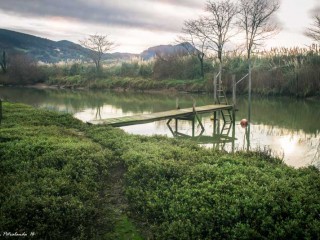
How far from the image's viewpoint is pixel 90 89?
44.9 m

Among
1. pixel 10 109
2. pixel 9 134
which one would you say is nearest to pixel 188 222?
pixel 9 134

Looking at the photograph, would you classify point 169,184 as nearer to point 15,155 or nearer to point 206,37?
point 15,155

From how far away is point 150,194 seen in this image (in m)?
6.46

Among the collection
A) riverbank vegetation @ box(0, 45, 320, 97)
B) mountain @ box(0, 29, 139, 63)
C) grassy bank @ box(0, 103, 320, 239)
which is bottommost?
grassy bank @ box(0, 103, 320, 239)

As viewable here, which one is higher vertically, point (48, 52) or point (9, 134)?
point (48, 52)

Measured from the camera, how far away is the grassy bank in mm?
5254

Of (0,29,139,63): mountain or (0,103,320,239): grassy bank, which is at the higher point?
(0,29,139,63): mountain

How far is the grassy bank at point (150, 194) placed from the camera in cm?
525

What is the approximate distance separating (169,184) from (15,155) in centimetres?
405

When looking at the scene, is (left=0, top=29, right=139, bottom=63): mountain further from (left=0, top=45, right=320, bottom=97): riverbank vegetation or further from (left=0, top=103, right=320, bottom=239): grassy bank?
(left=0, top=103, right=320, bottom=239): grassy bank

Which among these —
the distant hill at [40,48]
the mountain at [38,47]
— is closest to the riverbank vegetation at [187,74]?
the distant hill at [40,48]

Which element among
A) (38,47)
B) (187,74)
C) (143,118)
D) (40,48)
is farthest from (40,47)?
(143,118)

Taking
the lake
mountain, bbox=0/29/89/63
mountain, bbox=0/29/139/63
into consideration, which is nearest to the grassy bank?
the lake

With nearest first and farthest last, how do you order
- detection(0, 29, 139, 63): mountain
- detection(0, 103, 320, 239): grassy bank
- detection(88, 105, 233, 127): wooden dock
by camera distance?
detection(0, 103, 320, 239): grassy bank
detection(88, 105, 233, 127): wooden dock
detection(0, 29, 139, 63): mountain
